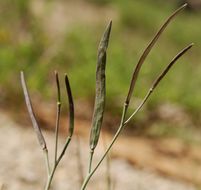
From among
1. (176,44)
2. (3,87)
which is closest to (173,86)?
(3,87)

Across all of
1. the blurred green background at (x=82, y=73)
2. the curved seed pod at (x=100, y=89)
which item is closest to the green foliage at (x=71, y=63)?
the blurred green background at (x=82, y=73)

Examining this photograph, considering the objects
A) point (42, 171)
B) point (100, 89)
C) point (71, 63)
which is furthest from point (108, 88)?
point (100, 89)

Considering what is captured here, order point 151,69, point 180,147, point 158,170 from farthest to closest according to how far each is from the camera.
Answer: point 151,69 < point 180,147 < point 158,170

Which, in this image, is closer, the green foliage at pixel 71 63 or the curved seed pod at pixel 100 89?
the curved seed pod at pixel 100 89

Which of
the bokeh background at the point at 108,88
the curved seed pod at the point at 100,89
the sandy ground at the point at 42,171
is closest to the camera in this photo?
the curved seed pod at the point at 100,89

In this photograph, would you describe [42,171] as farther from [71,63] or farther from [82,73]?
[71,63]

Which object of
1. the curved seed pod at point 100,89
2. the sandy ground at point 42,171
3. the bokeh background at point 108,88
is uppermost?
the bokeh background at point 108,88

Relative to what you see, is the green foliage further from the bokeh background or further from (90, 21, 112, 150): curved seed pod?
(90, 21, 112, 150): curved seed pod

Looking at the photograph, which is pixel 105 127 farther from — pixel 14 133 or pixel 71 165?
pixel 71 165

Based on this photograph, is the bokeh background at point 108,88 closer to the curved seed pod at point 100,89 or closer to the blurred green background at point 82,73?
the blurred green background at point 82,73
